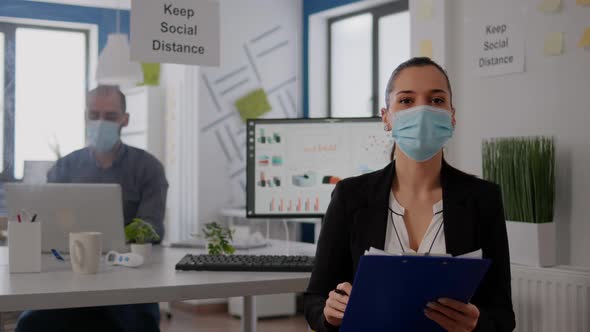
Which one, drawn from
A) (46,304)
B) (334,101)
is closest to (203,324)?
(334,101)

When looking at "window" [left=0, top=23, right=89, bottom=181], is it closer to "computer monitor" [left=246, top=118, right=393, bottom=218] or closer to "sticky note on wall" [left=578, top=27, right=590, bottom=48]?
"computer monitor" [left=246, top=118, right=393, bottom=218]

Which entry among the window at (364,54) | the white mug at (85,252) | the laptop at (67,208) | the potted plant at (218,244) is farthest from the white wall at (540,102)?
the window at (364,54)

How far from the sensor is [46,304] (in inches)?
64.6

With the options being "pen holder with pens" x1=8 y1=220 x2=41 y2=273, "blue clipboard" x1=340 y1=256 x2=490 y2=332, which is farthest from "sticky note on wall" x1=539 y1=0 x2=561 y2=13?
"pen holder with pens" x1=8 y1=220 x2=41 y2=273

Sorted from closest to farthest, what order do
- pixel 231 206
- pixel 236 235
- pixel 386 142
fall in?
1. pixel 386 142
2. pixel 236 235
3. pixel 231 206

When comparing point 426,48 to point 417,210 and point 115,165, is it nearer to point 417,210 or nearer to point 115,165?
point 115,165

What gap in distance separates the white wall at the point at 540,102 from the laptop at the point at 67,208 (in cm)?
135

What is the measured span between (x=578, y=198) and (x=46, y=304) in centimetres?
169

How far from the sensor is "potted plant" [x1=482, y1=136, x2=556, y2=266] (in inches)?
91.5

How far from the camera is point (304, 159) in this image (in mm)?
2582

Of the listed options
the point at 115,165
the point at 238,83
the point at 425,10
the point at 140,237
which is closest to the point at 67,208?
the point at 140,237

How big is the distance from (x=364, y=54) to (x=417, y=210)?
3.90 m

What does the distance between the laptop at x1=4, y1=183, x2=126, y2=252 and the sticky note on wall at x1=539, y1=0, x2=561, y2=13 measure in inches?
61.6

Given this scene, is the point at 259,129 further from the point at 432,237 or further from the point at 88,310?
the point at 432,237
